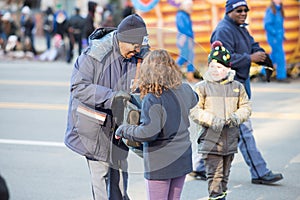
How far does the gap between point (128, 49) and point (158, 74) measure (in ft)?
1.50

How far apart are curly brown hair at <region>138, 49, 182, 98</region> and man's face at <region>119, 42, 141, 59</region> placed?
31 cm

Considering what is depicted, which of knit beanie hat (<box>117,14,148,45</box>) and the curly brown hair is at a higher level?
knit beanie hat (<box>117,14,148,45</box>)

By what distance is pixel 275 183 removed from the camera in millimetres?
7207

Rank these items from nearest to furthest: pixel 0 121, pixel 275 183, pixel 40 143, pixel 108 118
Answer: pixel 108 118
pixel 275 183
pixel 40 143
pixel 0 121

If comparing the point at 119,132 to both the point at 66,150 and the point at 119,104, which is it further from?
the point at 66,150

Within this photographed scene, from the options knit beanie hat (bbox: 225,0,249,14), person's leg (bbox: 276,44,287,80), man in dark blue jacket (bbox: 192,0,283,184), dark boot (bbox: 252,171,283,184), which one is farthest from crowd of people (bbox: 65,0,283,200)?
person's leg (bbox: 276,44,287,80)

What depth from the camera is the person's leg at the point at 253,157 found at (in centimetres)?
708

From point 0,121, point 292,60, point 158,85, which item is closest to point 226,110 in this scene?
point 158,85

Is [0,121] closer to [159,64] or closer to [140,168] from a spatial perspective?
[140,168]

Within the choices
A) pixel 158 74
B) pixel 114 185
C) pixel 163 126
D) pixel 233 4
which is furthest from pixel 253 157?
pixel 158 74

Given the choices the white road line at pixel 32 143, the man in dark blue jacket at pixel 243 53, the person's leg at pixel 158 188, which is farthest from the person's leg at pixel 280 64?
the person's leg at pixel 158 188

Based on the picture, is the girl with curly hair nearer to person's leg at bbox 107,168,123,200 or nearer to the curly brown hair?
the curly brown hair

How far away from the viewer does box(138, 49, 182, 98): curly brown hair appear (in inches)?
186

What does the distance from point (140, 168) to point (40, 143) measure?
4.15 metres
